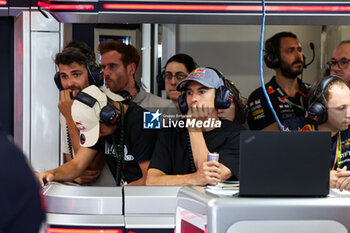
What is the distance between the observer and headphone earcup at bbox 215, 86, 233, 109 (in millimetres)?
3131

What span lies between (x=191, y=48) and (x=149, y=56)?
0.27m

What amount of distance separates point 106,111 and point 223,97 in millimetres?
689

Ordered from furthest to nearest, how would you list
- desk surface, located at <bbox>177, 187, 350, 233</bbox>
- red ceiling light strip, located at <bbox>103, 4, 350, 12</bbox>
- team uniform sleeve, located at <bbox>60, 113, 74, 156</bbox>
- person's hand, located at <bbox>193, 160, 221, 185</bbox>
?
team uniform sleeve, located at <bbox>60, 113, 74, 156</bbox>, red ceiling light strip, located at <bbox>103, 4, 350, 12</bbox>, person's hand, located at <bbox>193, 160, 221, 185</bbox>, desk surface, located at <bbox>177, 187, 350, 233</bbox>

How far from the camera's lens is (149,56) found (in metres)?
3.31

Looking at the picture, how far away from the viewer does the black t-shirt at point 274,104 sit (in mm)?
3432

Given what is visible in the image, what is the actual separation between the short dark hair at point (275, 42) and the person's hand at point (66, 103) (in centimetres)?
125

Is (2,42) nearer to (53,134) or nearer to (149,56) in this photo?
(53,134)

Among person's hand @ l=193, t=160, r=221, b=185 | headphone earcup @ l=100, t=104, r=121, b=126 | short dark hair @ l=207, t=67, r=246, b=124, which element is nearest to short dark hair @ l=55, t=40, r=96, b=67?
headphone earcup @ l=100, t=104, r=121, b=126

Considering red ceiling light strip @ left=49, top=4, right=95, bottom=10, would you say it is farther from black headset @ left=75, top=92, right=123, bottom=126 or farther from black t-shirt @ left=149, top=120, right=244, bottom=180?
black t-shirt @ left=149, top=120, right=244, bottom=180

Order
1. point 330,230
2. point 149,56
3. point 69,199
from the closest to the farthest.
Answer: point 330,230, point 69,199, point 149,56

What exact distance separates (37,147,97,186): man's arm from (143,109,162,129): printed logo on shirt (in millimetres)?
359

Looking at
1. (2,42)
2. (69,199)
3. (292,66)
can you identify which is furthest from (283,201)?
(2,42)

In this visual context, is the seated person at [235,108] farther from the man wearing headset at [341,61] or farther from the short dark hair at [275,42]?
the man wearing headset at [341,61]

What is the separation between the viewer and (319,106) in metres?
3.21
